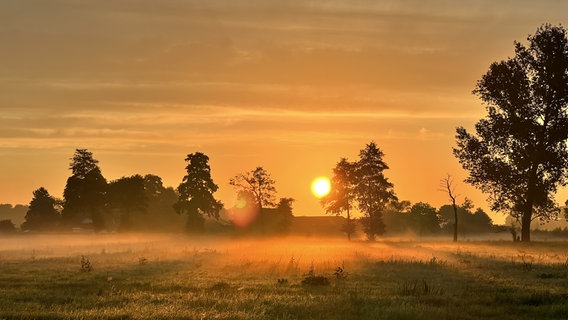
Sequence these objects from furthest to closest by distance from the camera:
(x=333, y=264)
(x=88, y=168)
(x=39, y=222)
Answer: (x=39, y=222)
(x=88, y=168)
(x=333, y=264)

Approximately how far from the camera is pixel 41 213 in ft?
367

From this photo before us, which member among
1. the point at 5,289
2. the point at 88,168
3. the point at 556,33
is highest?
the point at 556,33

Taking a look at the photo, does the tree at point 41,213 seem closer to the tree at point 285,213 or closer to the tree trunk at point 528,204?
the tree at point 285,213

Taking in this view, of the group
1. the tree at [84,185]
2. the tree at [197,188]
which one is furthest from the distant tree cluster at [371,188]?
the tree at [84,185]

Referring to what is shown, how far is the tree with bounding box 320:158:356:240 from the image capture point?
85.0 metres

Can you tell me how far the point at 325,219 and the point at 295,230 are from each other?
1352cm

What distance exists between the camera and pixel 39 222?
365 ft

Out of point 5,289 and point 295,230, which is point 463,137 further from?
point 295,230

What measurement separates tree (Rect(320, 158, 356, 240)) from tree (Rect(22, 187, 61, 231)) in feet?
180

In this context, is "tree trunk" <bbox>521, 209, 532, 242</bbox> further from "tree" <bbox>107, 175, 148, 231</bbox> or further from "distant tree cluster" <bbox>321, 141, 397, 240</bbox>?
"tree" <bbox>107, 175, 148, 231</bbox>

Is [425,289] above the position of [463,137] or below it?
below

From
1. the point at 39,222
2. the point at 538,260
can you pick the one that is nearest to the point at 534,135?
the point at 538,260

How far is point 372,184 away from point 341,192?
5.56m

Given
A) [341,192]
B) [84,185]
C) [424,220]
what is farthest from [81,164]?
[424,220]
